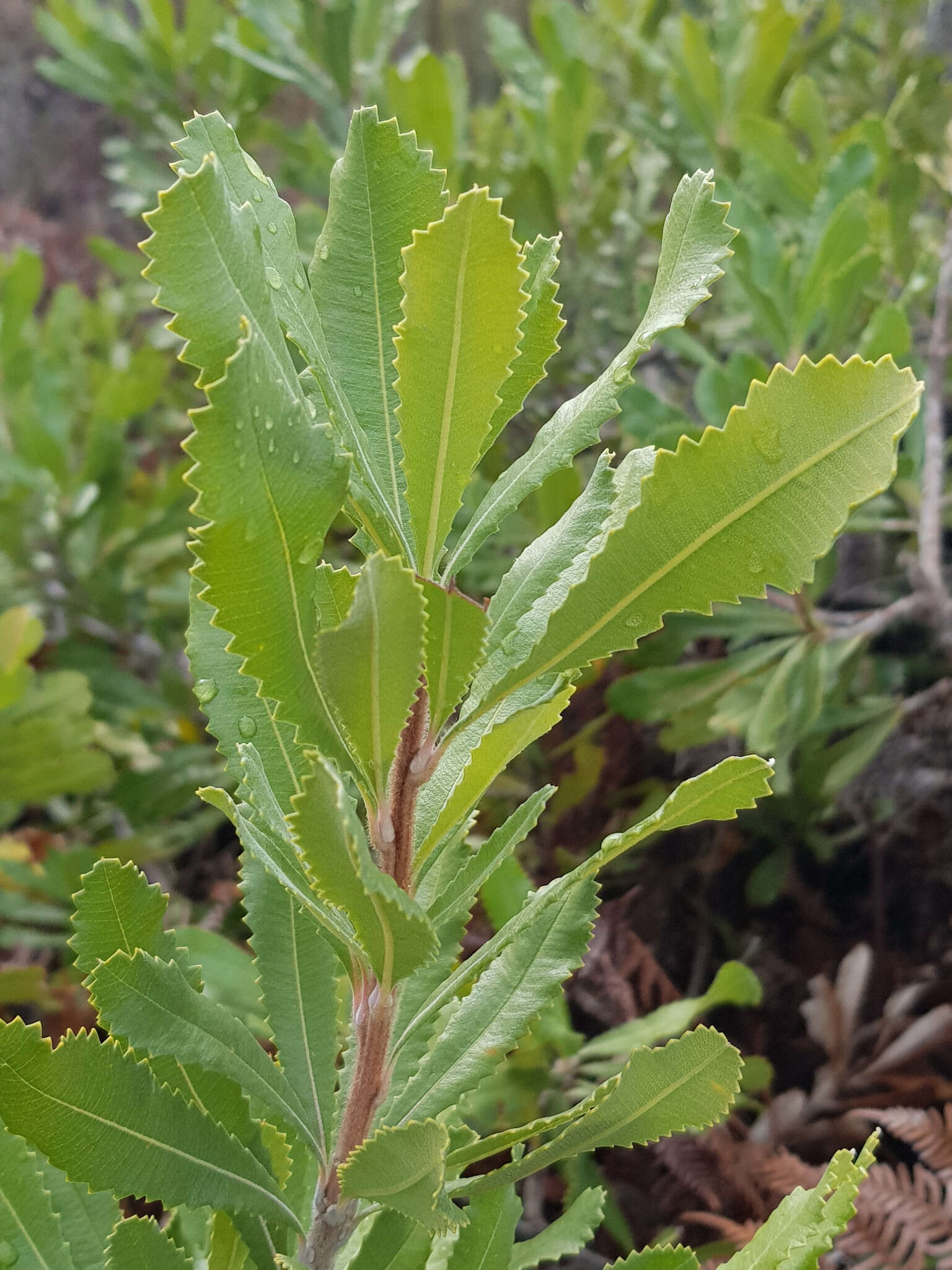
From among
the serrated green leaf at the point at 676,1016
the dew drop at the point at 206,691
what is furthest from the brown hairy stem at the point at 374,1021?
the serrated green leaf at the point at 676,1016

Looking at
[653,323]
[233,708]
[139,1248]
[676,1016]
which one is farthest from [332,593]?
[676,1016]

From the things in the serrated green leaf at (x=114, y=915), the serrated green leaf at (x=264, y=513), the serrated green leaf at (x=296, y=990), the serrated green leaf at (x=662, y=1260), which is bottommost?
the serrated green leaf at (x=662, y=1260)

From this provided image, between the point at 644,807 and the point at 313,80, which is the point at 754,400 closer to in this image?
the point at 644,807

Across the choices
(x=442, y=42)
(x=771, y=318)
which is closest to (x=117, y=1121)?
(x=771, y=318)

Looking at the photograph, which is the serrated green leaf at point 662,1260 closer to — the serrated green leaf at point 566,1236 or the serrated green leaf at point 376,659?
the serrated green leaf at point 566,1236

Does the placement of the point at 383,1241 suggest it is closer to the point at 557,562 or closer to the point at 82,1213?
the point at 82,1213

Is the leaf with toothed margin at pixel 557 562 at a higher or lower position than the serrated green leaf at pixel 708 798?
higher

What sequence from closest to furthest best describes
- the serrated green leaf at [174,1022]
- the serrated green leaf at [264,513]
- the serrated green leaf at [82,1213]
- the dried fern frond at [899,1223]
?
the serrated green leaf at [264,513] → the serrated green leaf at [174,1022] → the serrated green leaf at [82,1213] → the dried fern frond at [899,1223]
